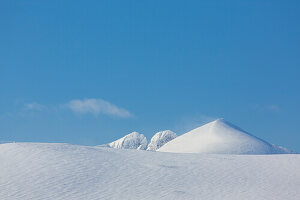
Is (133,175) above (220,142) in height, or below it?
below

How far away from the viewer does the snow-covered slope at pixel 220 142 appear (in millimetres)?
60059

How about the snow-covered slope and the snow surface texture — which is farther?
the snow-covered slope

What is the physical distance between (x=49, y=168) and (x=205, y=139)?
41.1m

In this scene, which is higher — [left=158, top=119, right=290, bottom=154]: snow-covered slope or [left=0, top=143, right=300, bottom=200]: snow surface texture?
[left=158, top=119, right=290, bottom=154]: snow-covered slope

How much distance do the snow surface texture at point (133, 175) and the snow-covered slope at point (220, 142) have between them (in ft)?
90.4

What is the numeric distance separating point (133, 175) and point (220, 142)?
125 feet

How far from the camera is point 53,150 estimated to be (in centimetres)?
2936

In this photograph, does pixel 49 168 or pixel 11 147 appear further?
pixel 11 147

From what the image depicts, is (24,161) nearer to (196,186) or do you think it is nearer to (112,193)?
(112,193)

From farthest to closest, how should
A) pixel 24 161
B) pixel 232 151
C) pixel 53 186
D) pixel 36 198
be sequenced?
pixel 232 151, pixel 24 161, pixel 53 186, pixel 36 198

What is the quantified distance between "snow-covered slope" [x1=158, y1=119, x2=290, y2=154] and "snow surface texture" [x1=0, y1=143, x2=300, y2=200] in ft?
90.4

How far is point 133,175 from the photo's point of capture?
25312mm

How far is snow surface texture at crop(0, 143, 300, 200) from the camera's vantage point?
72.7 ft

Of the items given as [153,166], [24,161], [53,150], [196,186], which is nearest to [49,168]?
[24,161]
